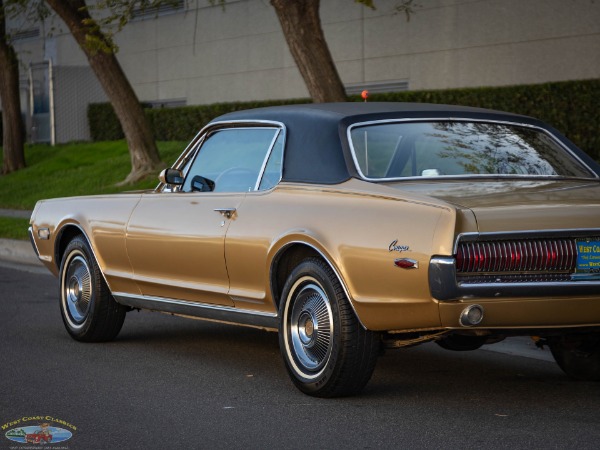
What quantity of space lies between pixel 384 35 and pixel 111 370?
1984 cm

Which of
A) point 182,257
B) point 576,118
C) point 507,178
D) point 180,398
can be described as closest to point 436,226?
point 507,178

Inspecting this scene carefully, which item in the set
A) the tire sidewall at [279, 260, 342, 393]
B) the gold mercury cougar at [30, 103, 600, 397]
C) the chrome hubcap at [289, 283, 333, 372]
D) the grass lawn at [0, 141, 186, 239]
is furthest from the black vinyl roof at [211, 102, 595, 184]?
the grass lawn at [0, 141, 186, 239]

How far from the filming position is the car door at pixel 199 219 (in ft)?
24.6

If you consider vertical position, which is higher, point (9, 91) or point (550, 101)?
point (9, 91)

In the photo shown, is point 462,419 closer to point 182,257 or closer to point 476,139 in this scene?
point 476,139

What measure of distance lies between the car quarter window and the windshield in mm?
771

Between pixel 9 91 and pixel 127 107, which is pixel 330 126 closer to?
pixel 127 107

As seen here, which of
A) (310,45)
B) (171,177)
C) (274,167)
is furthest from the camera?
(310,45)

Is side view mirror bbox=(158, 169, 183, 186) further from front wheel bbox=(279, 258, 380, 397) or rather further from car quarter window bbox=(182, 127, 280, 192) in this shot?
front wheel bbox=(279, 258, 380, 397)

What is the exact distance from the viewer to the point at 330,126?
23.1 feet

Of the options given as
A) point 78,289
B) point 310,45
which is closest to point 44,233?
point 78,289

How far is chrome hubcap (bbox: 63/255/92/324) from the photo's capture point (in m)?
9.01

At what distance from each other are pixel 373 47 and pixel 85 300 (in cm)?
1887

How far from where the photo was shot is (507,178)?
686 centimetres
